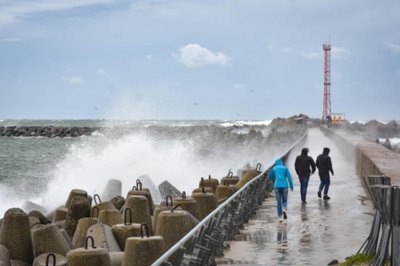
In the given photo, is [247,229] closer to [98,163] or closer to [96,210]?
[96,210]

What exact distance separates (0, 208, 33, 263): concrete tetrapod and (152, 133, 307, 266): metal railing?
259 cm

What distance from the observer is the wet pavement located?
33.9 feet

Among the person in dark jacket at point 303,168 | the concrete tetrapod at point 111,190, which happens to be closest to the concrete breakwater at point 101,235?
the person in dark jacket at point 303,168

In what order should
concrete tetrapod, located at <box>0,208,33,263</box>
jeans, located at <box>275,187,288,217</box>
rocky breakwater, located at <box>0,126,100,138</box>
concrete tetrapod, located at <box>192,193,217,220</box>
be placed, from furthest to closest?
rocky breakwater, located at <box>0,126,100,138</box>, jeans, located at <box>275,187,288,217</box>, concrete tetrapod, located at <box>192,193,217,220</box>, concrete tetrapod, located at <box>0,208,33,263</box>

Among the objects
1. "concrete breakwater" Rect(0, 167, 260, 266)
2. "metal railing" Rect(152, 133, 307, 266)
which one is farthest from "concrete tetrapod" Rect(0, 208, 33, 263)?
"metal railing" Rect(152, 133, 307, 266)

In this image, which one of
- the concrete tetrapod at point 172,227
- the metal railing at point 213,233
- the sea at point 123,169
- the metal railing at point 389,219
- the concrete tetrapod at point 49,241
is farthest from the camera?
the sea at point 123,169

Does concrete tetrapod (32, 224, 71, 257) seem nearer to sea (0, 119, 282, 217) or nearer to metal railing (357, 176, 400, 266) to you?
metal railing (357, 176, 400, 266)

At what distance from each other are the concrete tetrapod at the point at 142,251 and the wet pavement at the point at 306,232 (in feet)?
7.16

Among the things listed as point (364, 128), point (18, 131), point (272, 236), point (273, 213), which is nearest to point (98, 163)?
point (273, 213)

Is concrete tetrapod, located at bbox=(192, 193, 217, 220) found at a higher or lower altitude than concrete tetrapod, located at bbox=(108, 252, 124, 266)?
higher

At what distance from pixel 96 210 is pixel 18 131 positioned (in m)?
123

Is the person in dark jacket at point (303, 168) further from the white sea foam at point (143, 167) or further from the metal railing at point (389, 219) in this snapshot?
the white sea foam at point (143, 167)

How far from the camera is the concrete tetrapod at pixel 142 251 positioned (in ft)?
25.2

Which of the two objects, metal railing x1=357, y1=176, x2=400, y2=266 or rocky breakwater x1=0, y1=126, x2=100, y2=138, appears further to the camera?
rocky breakwater x1=0, y1=126, x2=100, y2=138
